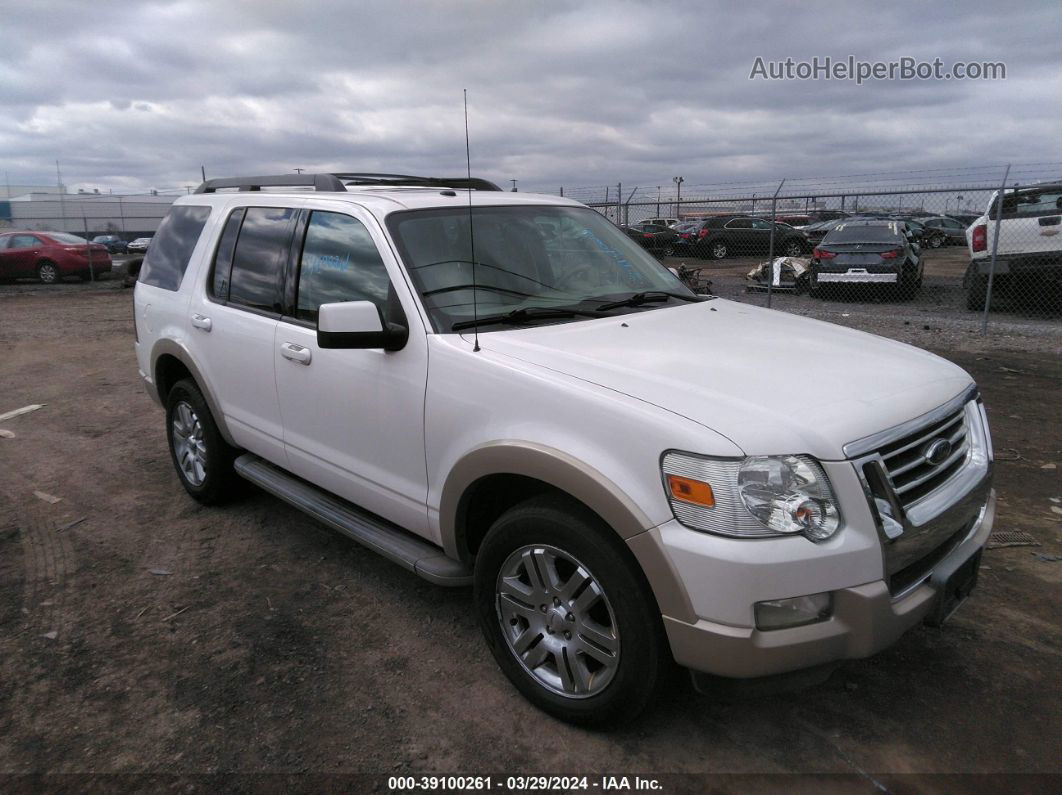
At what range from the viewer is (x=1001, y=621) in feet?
11.0

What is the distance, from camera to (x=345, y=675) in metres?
3.09

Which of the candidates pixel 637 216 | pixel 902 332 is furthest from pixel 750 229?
pixel 902 332

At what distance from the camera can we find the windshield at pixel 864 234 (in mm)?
13578

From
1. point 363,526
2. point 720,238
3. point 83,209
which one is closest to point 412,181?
point 363,526

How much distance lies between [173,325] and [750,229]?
21.0 meters

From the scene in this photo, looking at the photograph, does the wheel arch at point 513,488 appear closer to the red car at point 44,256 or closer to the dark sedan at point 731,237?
the red car at point 44,256

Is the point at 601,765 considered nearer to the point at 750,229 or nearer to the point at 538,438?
the point at 538,438

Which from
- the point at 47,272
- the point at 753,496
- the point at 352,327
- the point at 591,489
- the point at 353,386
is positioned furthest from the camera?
the point at 47,272

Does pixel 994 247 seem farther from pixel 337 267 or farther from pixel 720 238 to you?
pixel 720 238

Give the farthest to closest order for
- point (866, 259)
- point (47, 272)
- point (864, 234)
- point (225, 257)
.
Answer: point (47, 272), point (864, 234), point (866, 259), point (225, 257)

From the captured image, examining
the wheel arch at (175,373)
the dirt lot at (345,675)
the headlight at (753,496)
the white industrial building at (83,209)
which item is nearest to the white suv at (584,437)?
the headlight at (753,496)

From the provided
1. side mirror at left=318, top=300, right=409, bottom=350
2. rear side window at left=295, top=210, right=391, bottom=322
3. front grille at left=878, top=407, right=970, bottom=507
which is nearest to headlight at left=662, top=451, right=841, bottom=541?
front grille at left=878, top=407, right=970, bottom=507

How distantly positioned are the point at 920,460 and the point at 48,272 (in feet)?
74.4

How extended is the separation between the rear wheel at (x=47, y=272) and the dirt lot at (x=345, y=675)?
18.0 meters
